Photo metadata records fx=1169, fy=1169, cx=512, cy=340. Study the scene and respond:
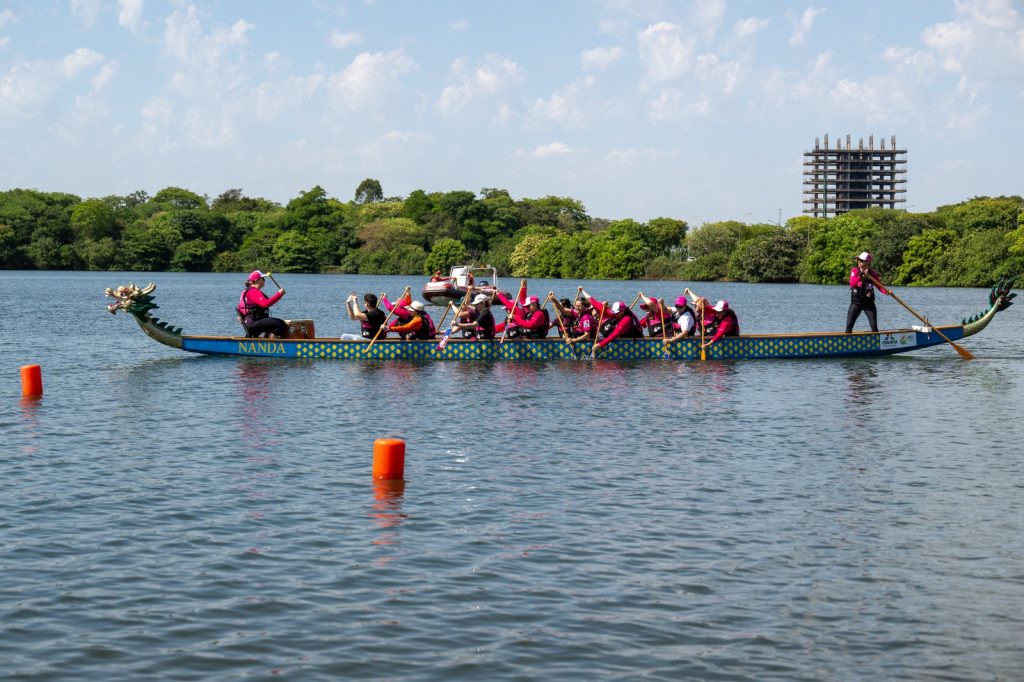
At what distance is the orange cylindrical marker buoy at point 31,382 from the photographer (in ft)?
83.6

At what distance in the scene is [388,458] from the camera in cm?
1641

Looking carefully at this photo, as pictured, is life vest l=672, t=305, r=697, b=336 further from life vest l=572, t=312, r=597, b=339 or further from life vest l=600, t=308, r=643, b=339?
life vest l=572, t=312, r=597, b=339

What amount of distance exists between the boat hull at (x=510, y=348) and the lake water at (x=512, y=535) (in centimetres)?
536

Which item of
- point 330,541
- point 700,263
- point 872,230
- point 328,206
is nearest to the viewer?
point 330,541

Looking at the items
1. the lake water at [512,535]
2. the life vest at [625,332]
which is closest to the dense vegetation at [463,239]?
the life vest at [625,332]

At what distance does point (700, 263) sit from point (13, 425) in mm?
127290

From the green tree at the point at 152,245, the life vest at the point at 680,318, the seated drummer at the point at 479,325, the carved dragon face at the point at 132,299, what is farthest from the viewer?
the green tree at the point at 152,245

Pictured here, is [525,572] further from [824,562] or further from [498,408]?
[498,408]

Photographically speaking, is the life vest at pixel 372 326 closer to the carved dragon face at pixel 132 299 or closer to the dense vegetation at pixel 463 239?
the carved dragon face at pixel 132 299

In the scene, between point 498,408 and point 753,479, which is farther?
point 498,408

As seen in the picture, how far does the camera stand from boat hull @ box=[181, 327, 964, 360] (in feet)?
107

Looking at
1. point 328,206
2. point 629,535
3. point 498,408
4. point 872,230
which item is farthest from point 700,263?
point 629,535

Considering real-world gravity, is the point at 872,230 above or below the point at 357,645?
above

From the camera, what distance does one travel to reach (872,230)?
133000 millimetres
